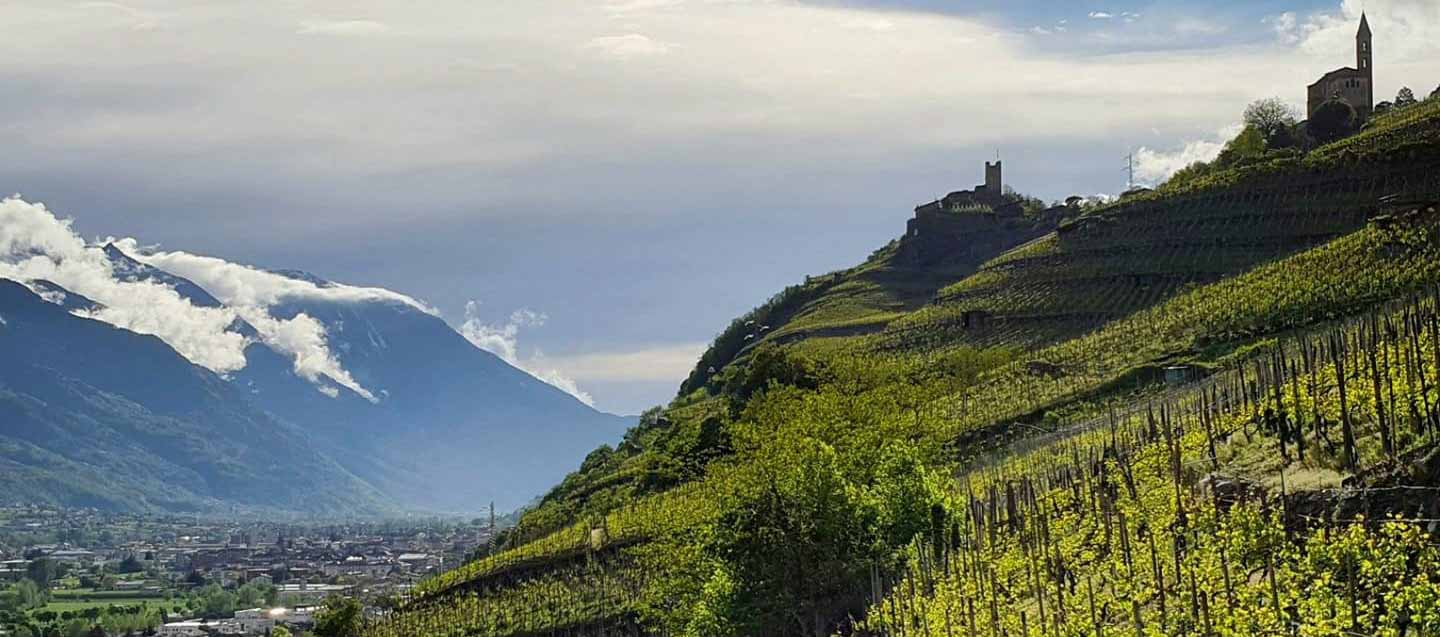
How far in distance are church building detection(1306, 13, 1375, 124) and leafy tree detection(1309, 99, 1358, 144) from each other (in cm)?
1425

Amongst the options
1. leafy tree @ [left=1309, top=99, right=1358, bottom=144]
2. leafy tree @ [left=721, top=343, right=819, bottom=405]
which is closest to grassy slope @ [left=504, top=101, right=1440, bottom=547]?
leafy tree @ [left=721, top=343, right=819, bottom=405]

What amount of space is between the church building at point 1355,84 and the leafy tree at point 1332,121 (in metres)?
14.3

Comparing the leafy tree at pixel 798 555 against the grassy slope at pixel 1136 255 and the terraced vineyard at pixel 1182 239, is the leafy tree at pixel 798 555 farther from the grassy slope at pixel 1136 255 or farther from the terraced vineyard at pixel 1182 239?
the terraced vineyard at pixel 1182 239

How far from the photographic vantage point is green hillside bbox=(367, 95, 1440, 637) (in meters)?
39.7

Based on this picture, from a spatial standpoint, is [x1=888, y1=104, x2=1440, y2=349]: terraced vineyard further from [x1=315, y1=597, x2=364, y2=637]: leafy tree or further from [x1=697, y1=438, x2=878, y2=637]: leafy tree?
[x1=697, y1=438, x2=878, y2=637]: leafy tree

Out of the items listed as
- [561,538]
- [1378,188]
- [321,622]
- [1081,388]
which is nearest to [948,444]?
[1081,388]

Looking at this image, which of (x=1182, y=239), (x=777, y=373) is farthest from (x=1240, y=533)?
(x=1182, y=239)

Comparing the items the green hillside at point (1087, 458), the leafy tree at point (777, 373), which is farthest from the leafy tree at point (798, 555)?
the leafy tree at point (777, 373)

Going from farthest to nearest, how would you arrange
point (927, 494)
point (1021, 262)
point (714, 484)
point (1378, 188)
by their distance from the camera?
point (1021, 262)
point (1378, 188)
point (714, 484)
point (927, 494)

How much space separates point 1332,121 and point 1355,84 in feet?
74.1

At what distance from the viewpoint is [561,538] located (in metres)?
118

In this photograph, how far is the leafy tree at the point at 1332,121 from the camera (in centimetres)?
17075

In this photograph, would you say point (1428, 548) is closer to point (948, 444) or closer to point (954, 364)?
point (948, 444)

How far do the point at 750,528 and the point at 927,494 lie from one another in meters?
7.62
